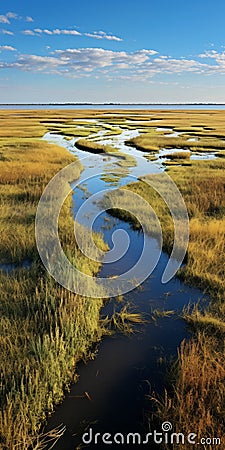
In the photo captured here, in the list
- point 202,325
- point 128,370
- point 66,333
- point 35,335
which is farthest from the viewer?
point 202,325

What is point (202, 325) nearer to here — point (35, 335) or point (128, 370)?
point (128, 370)

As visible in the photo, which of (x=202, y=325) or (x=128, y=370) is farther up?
(x=202, y=325)

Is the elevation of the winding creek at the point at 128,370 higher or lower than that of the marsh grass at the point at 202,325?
lower

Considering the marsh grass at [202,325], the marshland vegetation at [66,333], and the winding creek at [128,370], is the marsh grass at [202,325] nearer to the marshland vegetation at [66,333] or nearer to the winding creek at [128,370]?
the marshland vegetation at [66,333]

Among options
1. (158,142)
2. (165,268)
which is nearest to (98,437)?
(165,268)

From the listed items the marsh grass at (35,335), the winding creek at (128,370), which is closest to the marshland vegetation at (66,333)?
the marsh grass at (35,335)

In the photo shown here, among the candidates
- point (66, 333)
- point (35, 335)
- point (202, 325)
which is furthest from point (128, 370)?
point (202, 325)

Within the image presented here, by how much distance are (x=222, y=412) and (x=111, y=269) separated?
551 cm

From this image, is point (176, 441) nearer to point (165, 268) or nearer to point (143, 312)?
point (143, 312)

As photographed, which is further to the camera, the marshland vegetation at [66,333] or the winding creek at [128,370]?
the winding creek at [128,370]

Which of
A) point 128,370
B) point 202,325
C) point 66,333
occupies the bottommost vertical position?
point 128,370

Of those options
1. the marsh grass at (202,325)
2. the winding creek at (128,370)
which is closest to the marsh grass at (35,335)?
the winding creek at (128,370)

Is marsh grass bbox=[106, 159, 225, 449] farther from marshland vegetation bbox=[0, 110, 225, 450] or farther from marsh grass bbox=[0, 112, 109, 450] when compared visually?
marsh grass bbox=[0, 112, 109, 450]

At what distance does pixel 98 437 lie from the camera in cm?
477
